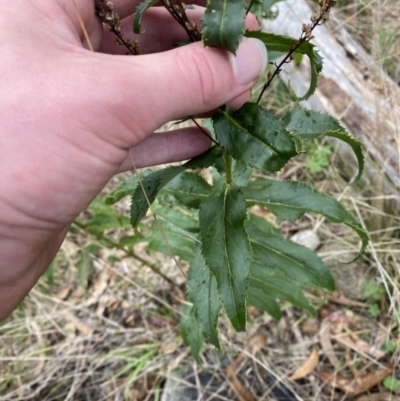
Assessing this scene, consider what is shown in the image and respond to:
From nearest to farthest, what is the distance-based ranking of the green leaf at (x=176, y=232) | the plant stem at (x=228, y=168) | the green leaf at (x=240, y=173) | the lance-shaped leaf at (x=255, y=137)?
the lance-shaped leaf at (x=255, y=137), the plant stem at (x=228, y=168), the green leaf at (x=240, y=173), the green leaf at (x=176, y=232)

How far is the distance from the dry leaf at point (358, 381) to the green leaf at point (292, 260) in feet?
2.69

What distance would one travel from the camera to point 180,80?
1226 millimetres

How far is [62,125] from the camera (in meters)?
1.16

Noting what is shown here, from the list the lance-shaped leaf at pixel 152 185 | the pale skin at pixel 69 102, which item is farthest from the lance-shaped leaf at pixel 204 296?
the pale skin at pixel 69 102

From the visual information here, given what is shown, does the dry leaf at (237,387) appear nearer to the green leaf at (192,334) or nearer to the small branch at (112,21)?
the green leaf at (192,334)

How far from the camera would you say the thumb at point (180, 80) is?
1.17 metres

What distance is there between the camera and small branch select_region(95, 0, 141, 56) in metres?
1.27

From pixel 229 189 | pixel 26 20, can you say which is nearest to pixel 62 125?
pixel 26 20

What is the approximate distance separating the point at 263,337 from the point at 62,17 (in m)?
2.05

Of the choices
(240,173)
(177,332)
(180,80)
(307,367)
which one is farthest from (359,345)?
(180,80)

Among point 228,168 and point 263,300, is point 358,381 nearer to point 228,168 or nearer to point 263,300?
point 263,300

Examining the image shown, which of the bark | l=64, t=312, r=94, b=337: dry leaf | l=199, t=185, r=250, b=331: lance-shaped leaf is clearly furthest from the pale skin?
l=64, t=312, r=94, b=337: dry leaf

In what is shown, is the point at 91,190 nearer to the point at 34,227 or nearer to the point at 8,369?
the point at 34,227

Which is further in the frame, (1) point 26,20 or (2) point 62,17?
(2) point 62,17
